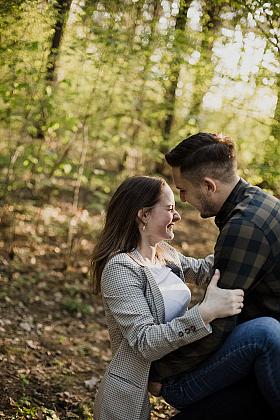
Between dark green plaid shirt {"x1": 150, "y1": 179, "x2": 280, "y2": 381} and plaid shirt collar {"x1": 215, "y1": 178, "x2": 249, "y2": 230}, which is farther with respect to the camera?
plaid shirt collar {"x1": 215, "y1": 178, "x2": 249, "y2": 230}

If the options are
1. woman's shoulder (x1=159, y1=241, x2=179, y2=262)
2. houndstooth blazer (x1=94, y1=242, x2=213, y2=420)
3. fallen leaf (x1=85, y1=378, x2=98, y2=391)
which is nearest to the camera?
houndstooth blazer (x1=94, y1=242, x2=213, y2=420)

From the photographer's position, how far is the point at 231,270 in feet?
6.45

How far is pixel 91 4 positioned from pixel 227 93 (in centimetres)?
221

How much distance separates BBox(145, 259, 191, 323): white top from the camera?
7.31ft

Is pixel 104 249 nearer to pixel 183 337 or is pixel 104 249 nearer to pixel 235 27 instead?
pixel 183 337

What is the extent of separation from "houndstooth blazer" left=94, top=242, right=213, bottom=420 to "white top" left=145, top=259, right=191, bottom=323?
0.06m

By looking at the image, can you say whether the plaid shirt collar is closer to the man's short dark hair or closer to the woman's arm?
the man's short dark hair

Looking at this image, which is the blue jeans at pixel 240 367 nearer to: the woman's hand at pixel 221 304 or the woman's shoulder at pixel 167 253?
the woman's hand at pixel 221 304

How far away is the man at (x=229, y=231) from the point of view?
196cm

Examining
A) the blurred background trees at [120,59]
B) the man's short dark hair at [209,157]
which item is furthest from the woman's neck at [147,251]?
the blurred background trees at [120,59]

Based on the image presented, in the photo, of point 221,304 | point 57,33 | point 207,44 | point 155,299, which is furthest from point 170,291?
point 207,44

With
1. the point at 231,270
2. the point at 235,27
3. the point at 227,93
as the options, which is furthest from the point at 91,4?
the point at 231,270

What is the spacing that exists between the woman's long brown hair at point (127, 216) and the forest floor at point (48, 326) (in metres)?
0.27

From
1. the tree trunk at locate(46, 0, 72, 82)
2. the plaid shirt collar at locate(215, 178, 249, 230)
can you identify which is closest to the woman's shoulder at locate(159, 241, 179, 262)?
the plaid shirt collar at locate(215, 178, 249, 230)
